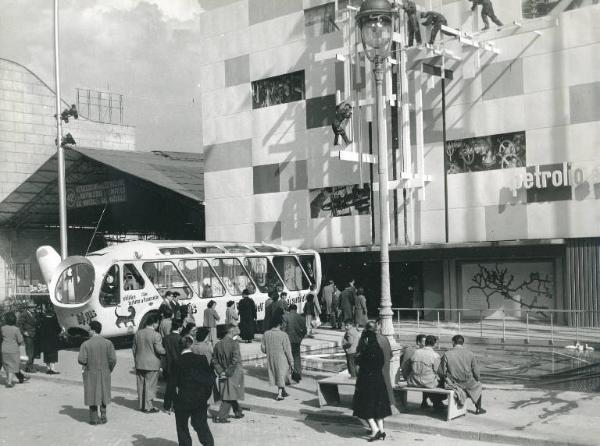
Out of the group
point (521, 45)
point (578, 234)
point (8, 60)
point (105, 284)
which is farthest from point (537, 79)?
point (8, 60)

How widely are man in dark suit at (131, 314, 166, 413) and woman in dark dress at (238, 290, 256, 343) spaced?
7.09 meters

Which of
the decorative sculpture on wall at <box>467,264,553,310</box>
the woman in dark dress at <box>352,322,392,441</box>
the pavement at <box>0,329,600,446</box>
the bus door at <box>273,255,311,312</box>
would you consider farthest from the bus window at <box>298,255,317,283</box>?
the woman in dark dress at <box>352,322,392,441</box>

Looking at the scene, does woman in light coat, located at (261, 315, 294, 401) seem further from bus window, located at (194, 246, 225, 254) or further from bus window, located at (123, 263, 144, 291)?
bus window, located at (194, 246, 225, 254)

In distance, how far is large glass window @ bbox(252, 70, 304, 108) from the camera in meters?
32.2

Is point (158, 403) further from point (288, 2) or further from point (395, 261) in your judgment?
point (288, 2)

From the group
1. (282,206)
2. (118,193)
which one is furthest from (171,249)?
(118,193)

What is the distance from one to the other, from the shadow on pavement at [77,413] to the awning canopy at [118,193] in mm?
21764

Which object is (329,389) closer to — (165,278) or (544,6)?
(165,278)

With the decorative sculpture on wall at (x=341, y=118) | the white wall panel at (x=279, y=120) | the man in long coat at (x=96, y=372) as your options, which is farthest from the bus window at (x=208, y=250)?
the man in long coat at (x=96, y=372)

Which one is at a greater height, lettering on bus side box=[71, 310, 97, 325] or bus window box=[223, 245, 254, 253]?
bus window box=[223, 245, 254, 253]

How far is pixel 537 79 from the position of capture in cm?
2617

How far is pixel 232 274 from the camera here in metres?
24.5

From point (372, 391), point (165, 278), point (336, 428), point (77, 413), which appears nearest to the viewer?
point (372, 391)

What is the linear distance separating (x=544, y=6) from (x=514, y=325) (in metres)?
11.1
